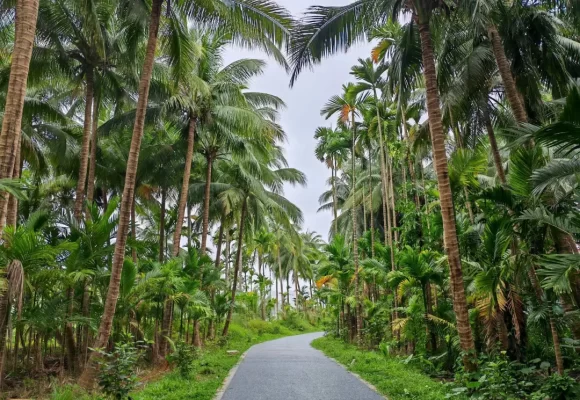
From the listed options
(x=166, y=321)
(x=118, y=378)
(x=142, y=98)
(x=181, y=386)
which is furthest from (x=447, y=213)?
(x=166, y=321)

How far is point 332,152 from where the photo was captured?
2027cm

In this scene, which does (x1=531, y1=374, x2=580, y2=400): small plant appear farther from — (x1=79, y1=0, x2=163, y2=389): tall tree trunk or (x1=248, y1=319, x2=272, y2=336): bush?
(x1=248, y1=319, x2=272, y2=336): bush

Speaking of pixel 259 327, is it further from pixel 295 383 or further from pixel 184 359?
pixel 295 383

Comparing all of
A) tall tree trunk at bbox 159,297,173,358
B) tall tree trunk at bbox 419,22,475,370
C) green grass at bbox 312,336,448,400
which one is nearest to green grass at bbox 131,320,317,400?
tall tree trunk at bbox 159,297,173,358

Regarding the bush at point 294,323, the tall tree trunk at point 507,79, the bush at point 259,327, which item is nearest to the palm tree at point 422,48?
the tall tree trunk at point 507,79

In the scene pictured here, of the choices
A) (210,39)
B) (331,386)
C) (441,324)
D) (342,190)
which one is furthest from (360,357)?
(342,190)

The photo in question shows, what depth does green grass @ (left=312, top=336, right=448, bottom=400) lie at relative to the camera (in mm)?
7695

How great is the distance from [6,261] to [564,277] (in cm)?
785

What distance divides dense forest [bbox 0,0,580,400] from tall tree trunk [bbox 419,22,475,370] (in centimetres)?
4

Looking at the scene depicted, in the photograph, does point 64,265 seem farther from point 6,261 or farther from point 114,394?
point 114,394

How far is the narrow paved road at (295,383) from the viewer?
26.1 feet

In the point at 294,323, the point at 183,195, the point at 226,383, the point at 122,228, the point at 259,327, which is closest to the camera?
the point at 122,228

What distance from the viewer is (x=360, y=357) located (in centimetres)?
1331

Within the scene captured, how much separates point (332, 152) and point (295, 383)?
41.2ft
